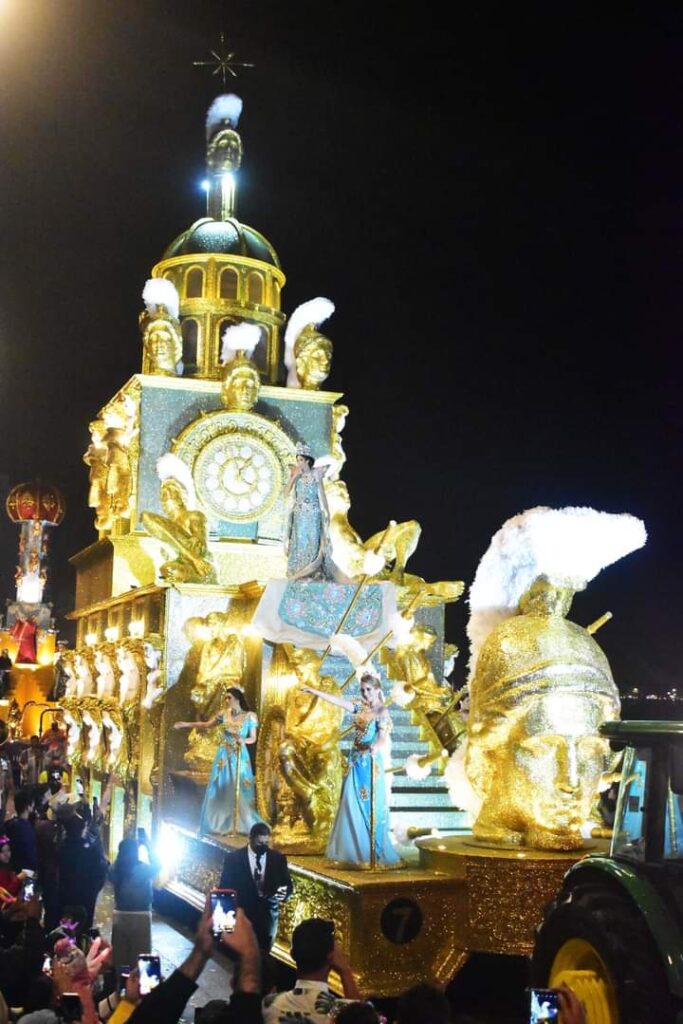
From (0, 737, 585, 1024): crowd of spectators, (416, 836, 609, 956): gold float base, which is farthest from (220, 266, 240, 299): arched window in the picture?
(416, 836, 609, 956): gold float base

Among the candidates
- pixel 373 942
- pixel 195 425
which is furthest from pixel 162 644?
pixel 373 942

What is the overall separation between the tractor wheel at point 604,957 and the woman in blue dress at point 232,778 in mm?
6268

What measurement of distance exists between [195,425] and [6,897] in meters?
11.7

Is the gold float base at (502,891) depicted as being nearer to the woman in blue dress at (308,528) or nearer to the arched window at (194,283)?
the woman in blue dress at (308,528)

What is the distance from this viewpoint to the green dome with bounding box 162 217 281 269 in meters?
21.2

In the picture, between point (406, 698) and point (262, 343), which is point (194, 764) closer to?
point (406, 698)

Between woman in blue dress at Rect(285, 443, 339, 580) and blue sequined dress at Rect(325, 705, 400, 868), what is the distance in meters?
3.71

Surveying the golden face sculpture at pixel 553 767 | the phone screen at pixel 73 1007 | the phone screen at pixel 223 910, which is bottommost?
the phone screen at pixel 73 1007

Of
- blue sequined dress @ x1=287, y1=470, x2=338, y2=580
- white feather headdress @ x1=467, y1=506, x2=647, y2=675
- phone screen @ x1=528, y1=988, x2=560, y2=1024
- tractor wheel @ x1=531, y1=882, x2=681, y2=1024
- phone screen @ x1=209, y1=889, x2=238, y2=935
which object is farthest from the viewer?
blue sequined dress @ x1=287, y1=470, x2=338, y2=580

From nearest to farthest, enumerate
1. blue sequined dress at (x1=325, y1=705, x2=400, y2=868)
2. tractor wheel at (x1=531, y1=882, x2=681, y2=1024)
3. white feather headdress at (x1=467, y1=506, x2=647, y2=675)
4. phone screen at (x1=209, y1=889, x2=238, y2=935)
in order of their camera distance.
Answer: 1. phone screen at (x1=209, y1=889, x2=238, y2=935)
2. tractor wheel at (x1=531, y1=882, x2=681, y2=1024)
3. white feather headdress at (x1=467, y1=506, x2=647, y2=675)
4. blue sequined dress at (x1=325, y1=705, x2=400, y2=868)

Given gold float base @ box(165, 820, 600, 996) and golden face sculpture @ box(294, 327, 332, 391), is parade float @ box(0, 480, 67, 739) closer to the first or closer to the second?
golden face sculpture @ box(294, 327, 332, 391)

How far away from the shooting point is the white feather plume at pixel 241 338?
1930 cm

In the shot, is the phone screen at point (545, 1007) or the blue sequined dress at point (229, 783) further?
the blue sequined dress at point (229, 783)

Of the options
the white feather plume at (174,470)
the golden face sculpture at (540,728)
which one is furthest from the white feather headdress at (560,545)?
the white feather plume at (174,470)
